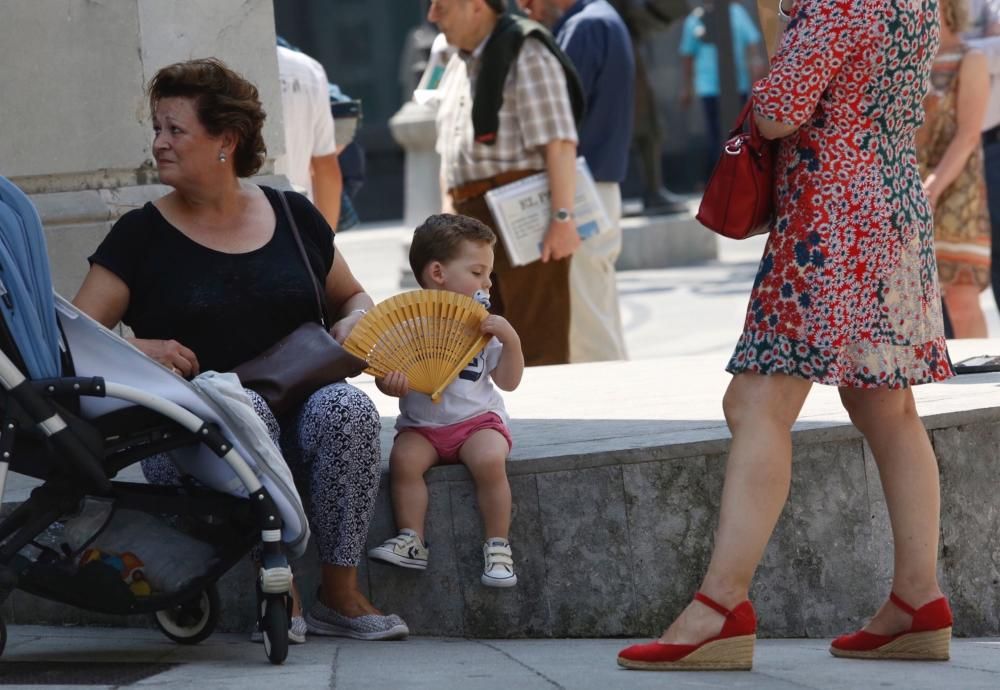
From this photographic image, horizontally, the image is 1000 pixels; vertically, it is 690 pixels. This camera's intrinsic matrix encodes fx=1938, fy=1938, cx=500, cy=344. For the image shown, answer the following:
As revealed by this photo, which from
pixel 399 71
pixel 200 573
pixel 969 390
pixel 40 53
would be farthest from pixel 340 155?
pixel 399 71

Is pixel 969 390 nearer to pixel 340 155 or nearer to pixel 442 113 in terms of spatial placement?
pixel 442 113

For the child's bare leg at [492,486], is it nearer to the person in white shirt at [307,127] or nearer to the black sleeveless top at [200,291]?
the black sleeveless top at [200,291]

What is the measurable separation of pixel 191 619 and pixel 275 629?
0.45m

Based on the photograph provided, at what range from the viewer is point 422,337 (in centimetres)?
484

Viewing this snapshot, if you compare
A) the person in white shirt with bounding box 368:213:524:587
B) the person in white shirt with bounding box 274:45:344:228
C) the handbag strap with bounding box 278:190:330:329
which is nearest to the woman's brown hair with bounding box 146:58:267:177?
the handbag strap with bounding box 278:190:330:329

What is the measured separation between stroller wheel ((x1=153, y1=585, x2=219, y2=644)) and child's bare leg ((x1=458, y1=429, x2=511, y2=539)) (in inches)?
27.3

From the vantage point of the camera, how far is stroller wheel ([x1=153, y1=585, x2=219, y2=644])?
4.57m

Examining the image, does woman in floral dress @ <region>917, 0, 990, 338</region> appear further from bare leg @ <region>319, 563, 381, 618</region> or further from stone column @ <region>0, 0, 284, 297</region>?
bare leg @ <region>319, 563, 381, 618</region>

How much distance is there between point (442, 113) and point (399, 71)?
54.0 feet

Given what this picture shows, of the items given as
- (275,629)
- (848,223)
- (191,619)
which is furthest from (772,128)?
(191,619)

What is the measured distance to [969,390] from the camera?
5.77 m

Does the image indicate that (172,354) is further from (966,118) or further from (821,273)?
(966,118)

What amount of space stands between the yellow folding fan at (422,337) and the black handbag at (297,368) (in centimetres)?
14

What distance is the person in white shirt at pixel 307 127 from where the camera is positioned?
7.36 m
